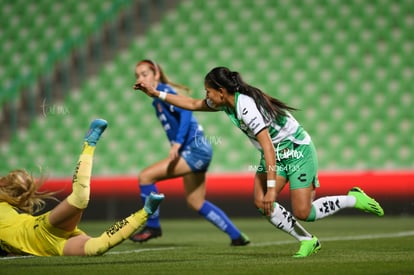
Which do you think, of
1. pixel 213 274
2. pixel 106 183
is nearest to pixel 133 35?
pixel 106 183

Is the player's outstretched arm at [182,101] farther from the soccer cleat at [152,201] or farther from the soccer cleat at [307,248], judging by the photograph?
the soccer cleat at [307,248]

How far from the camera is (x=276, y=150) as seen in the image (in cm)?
629

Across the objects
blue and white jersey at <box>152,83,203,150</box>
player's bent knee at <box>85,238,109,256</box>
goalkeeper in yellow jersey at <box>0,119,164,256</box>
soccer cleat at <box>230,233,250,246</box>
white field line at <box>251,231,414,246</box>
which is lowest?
white field line at <box>251,231,414,246</box>

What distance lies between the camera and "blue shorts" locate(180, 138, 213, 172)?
8.02 metres

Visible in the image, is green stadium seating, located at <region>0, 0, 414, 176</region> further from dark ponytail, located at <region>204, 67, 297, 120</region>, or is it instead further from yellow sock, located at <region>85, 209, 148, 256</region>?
yellow sock, located at <region>85, 209, 148, 256</region>

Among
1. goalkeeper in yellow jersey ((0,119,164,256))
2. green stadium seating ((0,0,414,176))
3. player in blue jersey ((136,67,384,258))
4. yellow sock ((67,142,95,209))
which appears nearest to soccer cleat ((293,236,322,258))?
player in blue jersey ((136,67,384,258))

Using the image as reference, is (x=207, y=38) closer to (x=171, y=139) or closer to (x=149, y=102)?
(x=149, y=102)

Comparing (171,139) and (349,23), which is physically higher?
(349,23)

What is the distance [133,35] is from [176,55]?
117 cm

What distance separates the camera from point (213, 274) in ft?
16.4

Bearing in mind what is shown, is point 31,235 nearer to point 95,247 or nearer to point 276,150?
point 95,247

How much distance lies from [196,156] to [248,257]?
2019 millimetres

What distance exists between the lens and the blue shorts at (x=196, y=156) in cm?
802

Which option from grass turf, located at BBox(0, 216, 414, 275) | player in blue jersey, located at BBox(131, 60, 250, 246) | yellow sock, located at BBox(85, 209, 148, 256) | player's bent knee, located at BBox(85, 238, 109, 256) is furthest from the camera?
player in blue jersey, located at BBox(131, 60, 250, 246)
